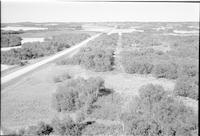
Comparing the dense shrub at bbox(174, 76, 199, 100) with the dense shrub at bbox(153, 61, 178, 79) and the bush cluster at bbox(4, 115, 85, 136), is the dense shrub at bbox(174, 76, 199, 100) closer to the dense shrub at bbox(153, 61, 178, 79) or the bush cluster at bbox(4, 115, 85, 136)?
the dense shrub at bbox(153, 61, 178, 79)

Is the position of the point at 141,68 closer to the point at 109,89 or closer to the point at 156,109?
the point at 109,89

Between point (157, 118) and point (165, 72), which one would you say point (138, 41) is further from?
point (157, 118)

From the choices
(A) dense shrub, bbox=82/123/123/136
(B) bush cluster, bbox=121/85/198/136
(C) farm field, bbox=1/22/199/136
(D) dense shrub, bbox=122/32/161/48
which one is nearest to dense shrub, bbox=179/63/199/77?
(C) farm field, bbox=1/22/199/136

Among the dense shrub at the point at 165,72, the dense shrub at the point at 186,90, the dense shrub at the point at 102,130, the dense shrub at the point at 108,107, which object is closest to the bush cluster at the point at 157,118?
the dense shrub at the point at 102,130

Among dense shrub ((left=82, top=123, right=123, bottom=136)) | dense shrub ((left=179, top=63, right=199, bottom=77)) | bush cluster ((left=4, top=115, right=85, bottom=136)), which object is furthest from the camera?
dense shrub ((left=179, top=63, right=199, bottom=77))

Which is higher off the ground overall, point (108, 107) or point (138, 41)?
point (108, 107)

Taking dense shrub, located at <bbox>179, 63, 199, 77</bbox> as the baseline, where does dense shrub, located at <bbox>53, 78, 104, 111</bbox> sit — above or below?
above

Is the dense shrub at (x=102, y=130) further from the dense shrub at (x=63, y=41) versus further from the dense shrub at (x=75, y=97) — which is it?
the dense shrub at (x=63, y=41)

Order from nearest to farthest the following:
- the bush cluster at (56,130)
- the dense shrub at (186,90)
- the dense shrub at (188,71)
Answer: the bush cluster at (56,130) → the dense shrub at (186,90) → the dense shrub at (188,71)

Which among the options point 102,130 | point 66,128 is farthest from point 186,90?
point 66,128
